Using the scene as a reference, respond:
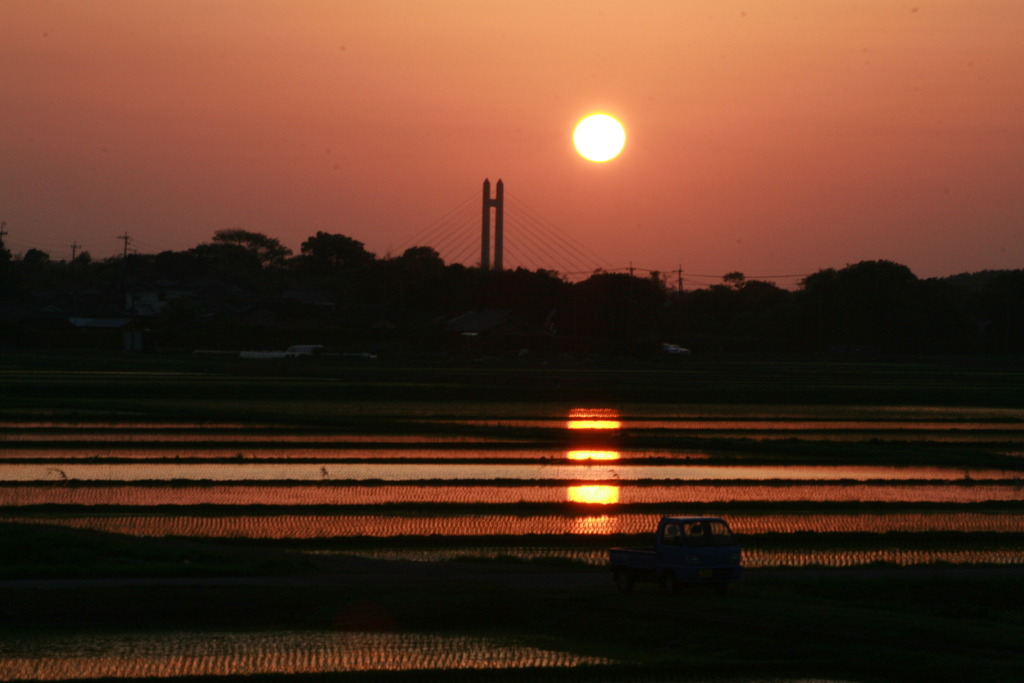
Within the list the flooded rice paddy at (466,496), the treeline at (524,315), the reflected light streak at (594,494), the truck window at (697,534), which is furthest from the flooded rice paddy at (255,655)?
the treeline at (524,315)

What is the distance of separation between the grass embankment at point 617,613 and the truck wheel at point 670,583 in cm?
17

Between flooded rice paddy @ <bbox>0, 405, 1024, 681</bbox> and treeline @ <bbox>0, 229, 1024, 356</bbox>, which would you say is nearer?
flooded rice paddy @ <bbox>0, 405, 1024, 681</bbox>

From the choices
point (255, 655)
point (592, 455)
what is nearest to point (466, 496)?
point (592, 455)

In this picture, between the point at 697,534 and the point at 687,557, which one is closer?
the point at 687,557

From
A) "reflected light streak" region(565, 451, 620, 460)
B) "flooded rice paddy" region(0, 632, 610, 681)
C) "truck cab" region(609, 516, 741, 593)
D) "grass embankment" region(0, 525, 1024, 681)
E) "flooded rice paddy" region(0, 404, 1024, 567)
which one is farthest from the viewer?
"reflected light streak" region(565, 451, 620, 460)

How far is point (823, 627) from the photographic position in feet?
38.9

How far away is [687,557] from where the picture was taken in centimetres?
1329

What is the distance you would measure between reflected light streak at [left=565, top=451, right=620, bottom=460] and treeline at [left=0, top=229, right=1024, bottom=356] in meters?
68.9

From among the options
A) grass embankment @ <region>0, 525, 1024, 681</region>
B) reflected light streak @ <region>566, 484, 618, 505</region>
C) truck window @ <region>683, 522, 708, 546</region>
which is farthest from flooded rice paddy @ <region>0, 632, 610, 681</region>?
reflected light streak @ <region>566, 484, 618, 505</region>

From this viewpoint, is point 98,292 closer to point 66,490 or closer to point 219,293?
point 219,293

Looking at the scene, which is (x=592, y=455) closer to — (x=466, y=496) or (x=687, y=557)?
(x=466, y=496)

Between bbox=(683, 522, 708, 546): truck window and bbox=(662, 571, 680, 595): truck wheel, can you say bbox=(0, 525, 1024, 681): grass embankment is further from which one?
bbox=(683, 522, 708, 546): truck window

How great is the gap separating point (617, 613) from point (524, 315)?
4260 inches

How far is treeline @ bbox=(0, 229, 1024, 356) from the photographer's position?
332 feet
